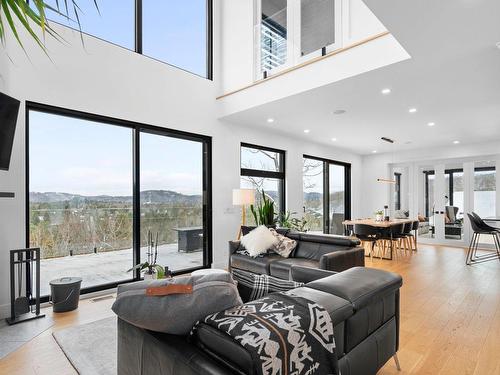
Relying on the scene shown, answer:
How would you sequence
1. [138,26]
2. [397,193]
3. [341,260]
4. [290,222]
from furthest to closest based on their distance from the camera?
1. [397,193]
2. [290,222]
3. [138,26]
4. [341,260]

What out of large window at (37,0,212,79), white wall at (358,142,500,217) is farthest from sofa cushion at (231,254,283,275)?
white wall at (358,142,500,217)

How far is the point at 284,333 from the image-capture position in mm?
1094

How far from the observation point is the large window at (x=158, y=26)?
4.16m

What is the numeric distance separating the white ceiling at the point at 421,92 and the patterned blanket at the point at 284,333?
7.65 feet

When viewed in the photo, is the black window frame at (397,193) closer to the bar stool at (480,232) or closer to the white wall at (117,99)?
the bar stool at (480,232)

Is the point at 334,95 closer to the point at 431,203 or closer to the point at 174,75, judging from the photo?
the point at 174,75

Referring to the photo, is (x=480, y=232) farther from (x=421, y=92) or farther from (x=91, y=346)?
(x=91, y=346)

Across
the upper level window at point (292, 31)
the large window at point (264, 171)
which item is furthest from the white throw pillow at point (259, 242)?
the upper level window at point (292, 31)

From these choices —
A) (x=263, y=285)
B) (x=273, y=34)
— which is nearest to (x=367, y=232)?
(x=273, y=34)

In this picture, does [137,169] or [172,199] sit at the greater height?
[137,169]

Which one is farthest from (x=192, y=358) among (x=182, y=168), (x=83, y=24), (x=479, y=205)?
(x=479, y=205)

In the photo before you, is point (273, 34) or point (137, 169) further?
point (273, 34)

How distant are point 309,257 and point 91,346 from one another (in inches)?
106

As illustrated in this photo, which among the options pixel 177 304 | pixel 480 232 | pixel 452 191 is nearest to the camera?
pixel 177 304
